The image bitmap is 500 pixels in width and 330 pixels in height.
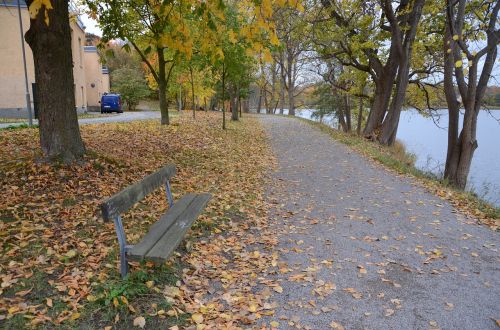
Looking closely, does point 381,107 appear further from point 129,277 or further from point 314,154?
point 129,277

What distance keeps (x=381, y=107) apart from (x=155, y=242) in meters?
14.8

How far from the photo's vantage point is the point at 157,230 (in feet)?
13.3

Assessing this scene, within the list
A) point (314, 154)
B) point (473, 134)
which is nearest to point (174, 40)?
point (314, 154)

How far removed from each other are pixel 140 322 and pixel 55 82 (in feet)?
14.3

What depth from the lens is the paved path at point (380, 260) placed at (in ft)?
11.6

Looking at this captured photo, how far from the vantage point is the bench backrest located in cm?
329

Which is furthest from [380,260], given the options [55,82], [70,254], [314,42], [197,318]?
[314,42]

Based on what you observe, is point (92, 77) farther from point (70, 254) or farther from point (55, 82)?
point (70, 254)

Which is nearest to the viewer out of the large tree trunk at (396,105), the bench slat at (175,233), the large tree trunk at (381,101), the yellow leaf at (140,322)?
the yellow leaf at (140,322)

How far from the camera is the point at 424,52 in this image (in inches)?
715

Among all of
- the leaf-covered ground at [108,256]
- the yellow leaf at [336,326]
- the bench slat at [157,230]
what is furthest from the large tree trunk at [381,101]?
the yellow leaf at [336,326]

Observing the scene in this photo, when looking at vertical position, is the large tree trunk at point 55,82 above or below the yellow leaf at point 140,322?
above

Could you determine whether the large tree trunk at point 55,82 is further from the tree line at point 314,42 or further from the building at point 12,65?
the building at point 12,65

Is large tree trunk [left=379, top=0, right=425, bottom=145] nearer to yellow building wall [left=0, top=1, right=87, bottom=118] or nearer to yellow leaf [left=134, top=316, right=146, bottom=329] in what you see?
yellow leaf [left=134, top=316, right=146, bottom=329]
